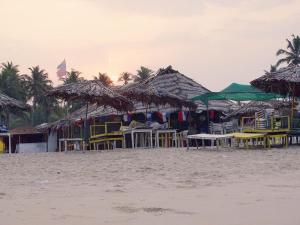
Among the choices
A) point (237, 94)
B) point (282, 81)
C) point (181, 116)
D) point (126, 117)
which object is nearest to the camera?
point (282, 81)

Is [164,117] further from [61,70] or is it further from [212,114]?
[61,70]

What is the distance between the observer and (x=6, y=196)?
224 inches

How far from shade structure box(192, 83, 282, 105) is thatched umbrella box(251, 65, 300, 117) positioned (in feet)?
5.61

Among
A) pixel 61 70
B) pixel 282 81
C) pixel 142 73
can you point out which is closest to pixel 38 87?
pixel 142 73

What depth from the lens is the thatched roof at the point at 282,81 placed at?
48.4ft

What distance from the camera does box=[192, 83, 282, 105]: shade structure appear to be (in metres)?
17.6

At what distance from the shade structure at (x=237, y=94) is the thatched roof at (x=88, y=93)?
302 centimetres

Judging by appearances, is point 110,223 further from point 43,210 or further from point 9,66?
point 9,66

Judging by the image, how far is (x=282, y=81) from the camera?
48.9 feet

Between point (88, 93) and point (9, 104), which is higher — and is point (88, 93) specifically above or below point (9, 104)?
above

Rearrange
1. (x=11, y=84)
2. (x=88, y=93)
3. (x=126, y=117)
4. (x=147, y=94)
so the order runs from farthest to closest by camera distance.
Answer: (x=11, y=84) < (x=126, y=117) < (x=147, y=94) < (x=88, y=93)

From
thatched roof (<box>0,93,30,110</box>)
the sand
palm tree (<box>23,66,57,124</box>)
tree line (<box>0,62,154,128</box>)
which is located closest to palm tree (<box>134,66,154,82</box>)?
tree line (<box>0,62,154,128</box>)

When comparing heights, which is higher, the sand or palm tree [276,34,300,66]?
palm tree [276,34,300,66]

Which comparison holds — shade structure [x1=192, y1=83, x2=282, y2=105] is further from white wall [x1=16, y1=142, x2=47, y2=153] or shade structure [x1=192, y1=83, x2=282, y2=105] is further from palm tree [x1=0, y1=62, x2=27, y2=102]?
palm tree [x1=0, y1=62, x2=27, y2=102]
